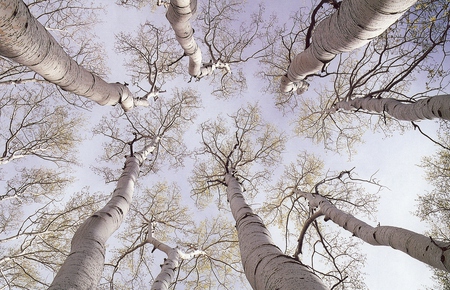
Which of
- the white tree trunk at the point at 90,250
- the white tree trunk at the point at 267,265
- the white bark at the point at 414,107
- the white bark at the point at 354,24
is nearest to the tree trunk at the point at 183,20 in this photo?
the white bark at the point at 354,24

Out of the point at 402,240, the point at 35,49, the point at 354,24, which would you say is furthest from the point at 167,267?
the point at 354,24

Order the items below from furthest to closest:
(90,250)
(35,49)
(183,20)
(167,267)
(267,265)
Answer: (167,267) → (183,20) → (90,250) → (35,49) → (267,265)

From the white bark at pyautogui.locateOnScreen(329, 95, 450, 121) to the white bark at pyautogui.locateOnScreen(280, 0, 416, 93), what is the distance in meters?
1.89

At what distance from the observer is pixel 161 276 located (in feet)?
18.8

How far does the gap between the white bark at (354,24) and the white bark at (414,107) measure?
189 cm

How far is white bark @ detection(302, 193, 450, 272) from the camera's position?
316cm

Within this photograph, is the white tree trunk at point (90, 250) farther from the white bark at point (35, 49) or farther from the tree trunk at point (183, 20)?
the tree trunk at point (183, 20)

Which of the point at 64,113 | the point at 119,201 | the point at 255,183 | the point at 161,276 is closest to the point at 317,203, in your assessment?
the point at 255,183

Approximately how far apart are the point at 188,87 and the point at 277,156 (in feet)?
18.1

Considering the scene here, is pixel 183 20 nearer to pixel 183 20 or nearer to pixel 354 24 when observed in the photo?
pixel 183 20

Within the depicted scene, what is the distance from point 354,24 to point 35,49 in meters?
3.04

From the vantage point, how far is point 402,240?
3885 mm

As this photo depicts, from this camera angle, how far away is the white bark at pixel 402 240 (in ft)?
10.4

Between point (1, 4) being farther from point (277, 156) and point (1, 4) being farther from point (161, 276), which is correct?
point (277, 156)
